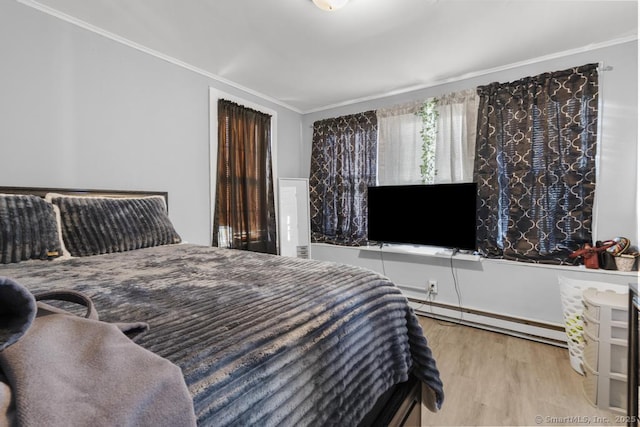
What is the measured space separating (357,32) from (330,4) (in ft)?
1.53

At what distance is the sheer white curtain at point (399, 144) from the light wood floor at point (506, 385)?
5.52 feet

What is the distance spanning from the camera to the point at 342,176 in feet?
12.0

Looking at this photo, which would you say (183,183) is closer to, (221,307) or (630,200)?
(221,307)

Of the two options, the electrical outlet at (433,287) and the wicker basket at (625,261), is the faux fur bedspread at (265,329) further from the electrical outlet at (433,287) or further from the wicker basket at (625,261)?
the wicker basket at (625,261)

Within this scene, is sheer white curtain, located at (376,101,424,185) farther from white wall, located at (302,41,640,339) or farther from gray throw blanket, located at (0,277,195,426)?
gray throw blanket, located at (0,277,195,426)

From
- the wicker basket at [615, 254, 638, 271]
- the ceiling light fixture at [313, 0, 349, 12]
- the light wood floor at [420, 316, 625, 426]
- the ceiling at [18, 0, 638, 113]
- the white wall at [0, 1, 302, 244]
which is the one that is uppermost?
the ceiling at [18, 0, 638, 113]

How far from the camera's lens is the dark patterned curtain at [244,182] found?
3.01 m

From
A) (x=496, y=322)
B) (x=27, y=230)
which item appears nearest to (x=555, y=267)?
(x=496, y=322)

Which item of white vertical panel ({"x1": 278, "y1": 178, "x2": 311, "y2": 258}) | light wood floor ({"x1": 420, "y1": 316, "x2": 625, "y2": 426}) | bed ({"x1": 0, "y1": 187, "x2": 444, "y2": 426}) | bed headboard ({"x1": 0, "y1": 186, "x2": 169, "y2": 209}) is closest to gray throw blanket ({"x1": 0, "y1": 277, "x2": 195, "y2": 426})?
bed ({"x1": 0, "y1": 187, "x2": 444, "y2": 426})

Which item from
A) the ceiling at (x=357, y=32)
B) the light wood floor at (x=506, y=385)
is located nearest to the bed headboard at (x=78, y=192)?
Answer: the ceiling at (x=357, y=32)

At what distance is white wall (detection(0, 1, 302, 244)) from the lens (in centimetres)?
183

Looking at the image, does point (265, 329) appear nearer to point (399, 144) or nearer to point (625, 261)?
point (625, 261)

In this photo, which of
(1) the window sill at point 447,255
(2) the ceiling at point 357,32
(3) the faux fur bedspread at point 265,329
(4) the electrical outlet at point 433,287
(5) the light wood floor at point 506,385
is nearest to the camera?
(3) the faux fur bedspread at point 265,329

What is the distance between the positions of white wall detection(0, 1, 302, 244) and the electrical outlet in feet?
7.81
